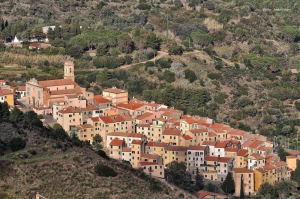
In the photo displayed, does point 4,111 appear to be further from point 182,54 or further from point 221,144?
point 182,54

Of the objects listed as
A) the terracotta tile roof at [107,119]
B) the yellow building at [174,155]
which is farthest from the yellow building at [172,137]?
the terracotta tile roof at [107,119]

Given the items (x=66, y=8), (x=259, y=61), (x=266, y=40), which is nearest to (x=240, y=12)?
(x=266, y=40)

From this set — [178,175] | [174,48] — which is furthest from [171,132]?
[174,48]

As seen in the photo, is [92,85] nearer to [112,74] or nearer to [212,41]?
[112,74]

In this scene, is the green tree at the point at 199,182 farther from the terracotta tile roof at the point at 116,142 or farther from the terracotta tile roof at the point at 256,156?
the terracotta tile roof at the point at 116,142

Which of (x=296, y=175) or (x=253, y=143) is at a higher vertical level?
(x=253, y=143)

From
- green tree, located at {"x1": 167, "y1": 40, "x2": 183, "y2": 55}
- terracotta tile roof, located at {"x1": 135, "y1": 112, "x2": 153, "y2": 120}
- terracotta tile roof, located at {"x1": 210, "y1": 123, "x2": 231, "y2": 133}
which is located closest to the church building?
terracotta tile roof, located at {"x1": 135, "y1": 112, "x2": 153, "y2": 120}
